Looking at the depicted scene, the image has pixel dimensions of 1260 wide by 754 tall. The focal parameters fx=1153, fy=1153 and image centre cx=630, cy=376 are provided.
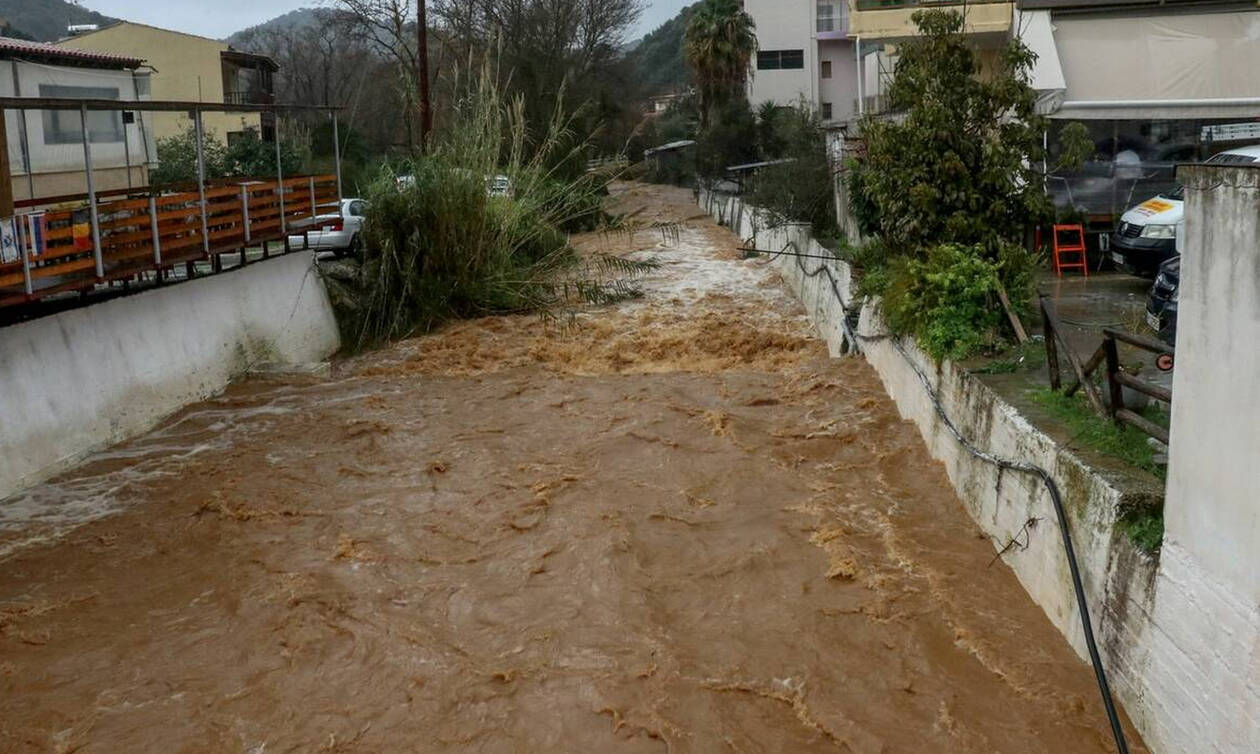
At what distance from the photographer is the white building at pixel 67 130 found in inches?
539

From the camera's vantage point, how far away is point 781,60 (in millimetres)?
54125

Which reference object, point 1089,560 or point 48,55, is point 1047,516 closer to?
point 1089,560

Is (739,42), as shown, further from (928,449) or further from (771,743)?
(771,743)

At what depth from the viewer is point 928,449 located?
10.8 meters

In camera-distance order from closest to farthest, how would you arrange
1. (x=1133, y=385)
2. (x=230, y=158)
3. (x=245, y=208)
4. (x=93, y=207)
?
1. (x=1133, y=385)
2. (x=93, y=207)
3. (x=245, y=208)
4. (x=230, y=158)

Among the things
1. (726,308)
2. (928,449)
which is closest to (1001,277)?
(928,449)

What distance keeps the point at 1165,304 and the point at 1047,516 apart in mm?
3859

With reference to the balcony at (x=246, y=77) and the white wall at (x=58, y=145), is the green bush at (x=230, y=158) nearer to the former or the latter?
the white wall at (x=58, y=145)

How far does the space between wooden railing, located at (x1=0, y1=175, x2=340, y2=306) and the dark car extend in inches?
391

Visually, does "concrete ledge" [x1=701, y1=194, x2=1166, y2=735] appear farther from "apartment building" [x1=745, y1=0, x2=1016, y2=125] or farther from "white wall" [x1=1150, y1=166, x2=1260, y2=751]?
"apartment building" [x1=745, y1=0, x2=1016, y2=125]

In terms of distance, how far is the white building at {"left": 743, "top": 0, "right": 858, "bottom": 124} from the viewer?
53.5 m

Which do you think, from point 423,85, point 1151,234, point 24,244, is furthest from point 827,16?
point 24,244

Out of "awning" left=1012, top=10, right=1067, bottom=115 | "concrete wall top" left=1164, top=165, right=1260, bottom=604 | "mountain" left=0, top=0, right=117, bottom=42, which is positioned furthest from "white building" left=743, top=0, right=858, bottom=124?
"mountain" left=0, top=0, right=117, bottom=42

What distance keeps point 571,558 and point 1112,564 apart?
4.10 meters
